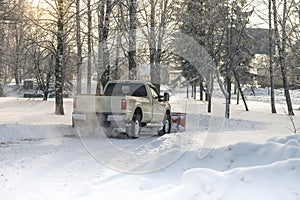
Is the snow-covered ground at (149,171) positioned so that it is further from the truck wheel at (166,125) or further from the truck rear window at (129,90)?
the truck wheel at (166,125)

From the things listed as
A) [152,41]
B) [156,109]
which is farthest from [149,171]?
[152,41]

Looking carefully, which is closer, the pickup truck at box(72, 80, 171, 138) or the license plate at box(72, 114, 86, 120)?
the pickup truck at box(72, 80, 171, 138)

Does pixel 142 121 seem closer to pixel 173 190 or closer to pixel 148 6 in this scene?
pixel 173 190

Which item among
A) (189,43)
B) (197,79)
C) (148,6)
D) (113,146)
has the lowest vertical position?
(113,146)

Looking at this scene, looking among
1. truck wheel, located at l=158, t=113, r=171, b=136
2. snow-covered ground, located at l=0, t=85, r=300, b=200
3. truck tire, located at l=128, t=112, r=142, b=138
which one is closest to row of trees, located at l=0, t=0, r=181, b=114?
truck wheel, located at l=158, t=113, r=171, b=136

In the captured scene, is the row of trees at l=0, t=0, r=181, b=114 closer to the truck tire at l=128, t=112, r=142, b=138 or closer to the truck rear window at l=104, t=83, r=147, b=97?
the truck rear window at l=104, t=83, r=147, b=97

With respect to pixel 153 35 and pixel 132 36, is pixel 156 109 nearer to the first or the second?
pixel 132 36

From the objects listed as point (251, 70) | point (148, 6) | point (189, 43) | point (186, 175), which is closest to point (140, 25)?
point (148, 6)

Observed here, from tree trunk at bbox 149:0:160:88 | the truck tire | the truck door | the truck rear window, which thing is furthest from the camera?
tree trunk at bbox 149:0:160:88

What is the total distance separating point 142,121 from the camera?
1438cm

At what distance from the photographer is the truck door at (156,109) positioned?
15039mm

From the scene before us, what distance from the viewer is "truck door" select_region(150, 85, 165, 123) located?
49.3ft

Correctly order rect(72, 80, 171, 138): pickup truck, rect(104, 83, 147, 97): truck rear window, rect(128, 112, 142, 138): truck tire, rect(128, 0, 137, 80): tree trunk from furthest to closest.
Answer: rect(128, 0, 137, 80): tree trunk
rect(104, 83, 147, 97): truck rear window
rect(128, 112, 142, 138): truck tire
rect(72, 80, 171, 138): pickup truck

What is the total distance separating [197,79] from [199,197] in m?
36.2
